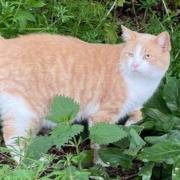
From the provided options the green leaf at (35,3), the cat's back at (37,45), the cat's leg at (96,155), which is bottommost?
the cat's leg at (96,155)

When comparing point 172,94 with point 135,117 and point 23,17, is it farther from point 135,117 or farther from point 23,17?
point 23,17

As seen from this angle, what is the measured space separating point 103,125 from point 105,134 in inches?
2.9

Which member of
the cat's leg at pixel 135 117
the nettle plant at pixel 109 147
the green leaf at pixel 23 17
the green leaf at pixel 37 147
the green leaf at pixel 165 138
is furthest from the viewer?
the green leaf at pixel 23 17

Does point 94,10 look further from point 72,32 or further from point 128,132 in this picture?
point 128,132

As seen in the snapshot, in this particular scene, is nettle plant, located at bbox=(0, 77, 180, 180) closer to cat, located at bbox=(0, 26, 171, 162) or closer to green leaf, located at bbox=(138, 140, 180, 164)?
green leaf, located at bbox=(138, 140, 180, 164)

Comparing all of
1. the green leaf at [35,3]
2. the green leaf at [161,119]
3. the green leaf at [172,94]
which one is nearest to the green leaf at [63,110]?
the green leaf at [161,119]

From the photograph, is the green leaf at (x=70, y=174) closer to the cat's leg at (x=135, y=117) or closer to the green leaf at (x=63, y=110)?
the green leaf at (x=63, y=110)

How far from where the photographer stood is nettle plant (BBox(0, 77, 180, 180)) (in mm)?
3643

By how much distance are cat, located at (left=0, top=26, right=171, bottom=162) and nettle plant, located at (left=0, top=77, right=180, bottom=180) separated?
226 mm

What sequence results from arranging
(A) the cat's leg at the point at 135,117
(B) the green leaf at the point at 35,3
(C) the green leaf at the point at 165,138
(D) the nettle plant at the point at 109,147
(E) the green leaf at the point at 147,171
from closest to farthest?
(D) the nettle plant at the point at 109,147 → (E) the green leaf at the point at 147,171 → (C) the green leaf at the point at 165,138 → (A) the cat's leg at the point at 135,117 → (B) the green leaf at the point at 35,3

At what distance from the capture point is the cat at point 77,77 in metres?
4.57

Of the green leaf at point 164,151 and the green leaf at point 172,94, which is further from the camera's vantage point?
the green leaf at point 172,94

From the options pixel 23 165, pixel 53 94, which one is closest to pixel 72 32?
pixel 53 94

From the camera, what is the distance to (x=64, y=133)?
3.74 meters
